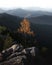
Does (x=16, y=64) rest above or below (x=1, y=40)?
below

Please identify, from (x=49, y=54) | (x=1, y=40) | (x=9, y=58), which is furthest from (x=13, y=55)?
(x=49, y=54)

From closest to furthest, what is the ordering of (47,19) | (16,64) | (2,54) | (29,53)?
(16,64), (2,54), (29,53), (47,19)

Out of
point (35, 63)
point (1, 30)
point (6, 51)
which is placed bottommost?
point (35, 63)

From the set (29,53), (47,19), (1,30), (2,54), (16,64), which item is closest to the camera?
(16,64)

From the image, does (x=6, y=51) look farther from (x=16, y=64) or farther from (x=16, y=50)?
(x=16, y=64)

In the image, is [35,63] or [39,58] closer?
[35,63]

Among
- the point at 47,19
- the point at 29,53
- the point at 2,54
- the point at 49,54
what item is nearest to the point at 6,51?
the point at 2,54
